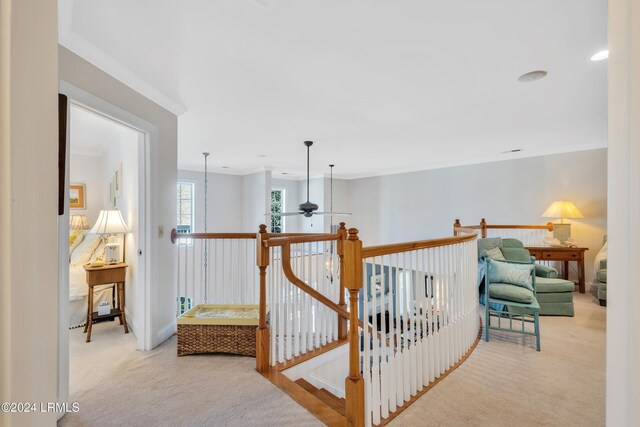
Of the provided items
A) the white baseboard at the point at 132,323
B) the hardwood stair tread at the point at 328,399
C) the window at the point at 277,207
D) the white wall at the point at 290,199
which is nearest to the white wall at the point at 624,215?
the hardwood stair tread at the point at 328,399

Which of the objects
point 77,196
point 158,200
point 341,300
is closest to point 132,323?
point 158,200

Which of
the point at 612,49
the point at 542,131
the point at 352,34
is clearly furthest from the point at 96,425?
the point at 542,131

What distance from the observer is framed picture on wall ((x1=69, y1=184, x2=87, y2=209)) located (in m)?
4.80

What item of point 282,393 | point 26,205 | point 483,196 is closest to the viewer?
point 26,205

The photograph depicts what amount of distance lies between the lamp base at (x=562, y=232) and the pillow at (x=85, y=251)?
662cm

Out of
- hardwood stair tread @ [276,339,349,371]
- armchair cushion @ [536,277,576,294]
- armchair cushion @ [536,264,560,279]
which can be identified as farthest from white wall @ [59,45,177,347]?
armchair cushion @ [536,264,560,279]

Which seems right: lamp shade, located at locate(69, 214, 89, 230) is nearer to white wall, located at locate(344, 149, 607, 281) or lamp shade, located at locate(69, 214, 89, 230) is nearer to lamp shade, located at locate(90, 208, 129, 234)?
lamp shade, located at locate(90, 208, 129, 234)

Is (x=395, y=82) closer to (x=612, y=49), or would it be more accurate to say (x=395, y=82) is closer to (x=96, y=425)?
(x=612, y=49)

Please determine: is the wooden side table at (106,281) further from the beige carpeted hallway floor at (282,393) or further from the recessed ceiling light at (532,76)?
the recessed ceiling light at (532,76)

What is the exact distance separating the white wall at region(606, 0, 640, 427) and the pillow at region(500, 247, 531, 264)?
13.8 ft

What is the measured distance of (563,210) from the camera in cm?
476

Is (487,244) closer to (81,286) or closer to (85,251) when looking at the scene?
(81,286)

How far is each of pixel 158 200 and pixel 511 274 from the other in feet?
11.6

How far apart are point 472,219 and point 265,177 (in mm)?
4568
